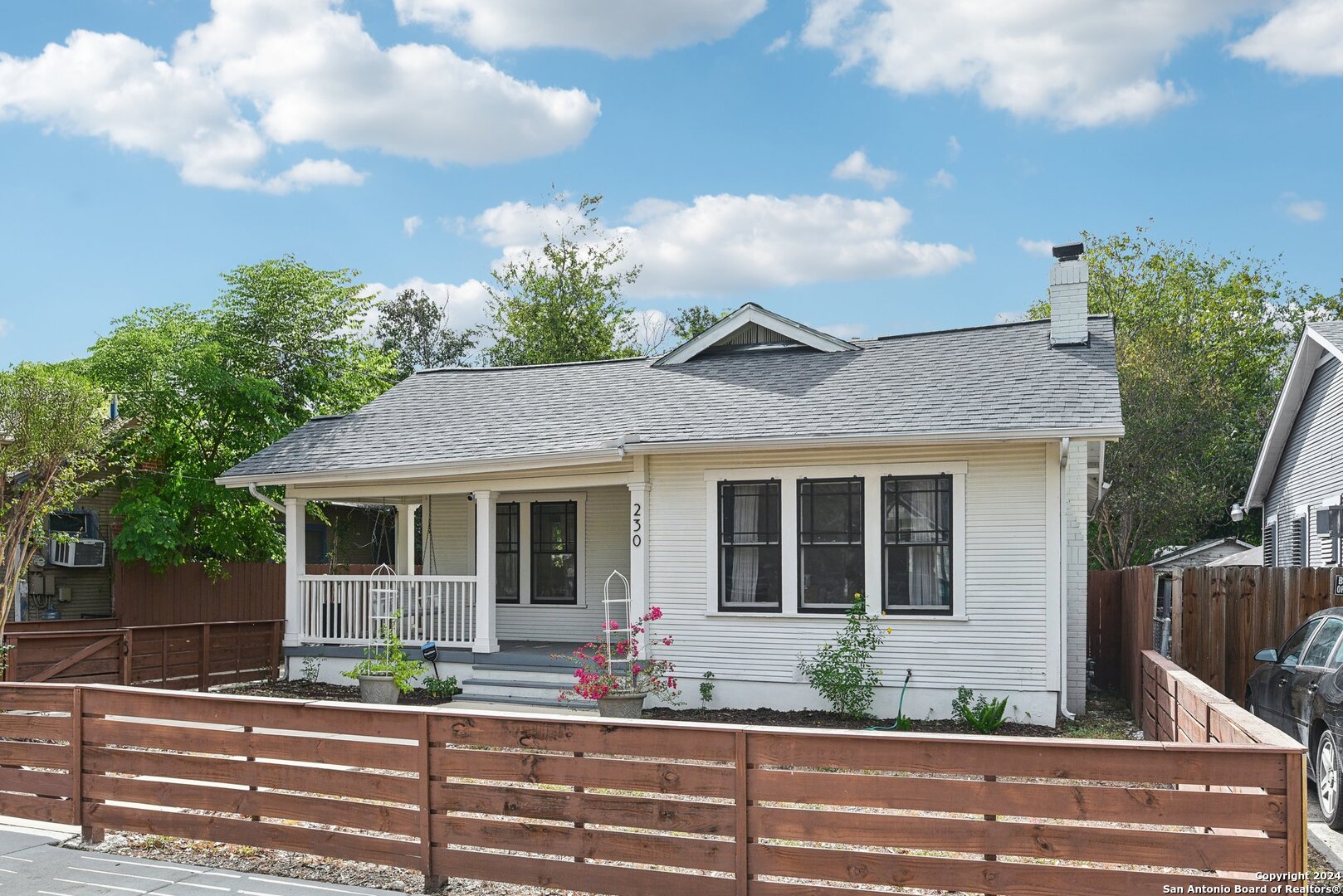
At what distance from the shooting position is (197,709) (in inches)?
242

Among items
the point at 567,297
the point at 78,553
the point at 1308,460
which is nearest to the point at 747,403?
the point at 1308,460

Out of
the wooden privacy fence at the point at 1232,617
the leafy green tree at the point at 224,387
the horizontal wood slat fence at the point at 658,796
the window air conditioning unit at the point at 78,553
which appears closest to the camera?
the horizontal wood slat fence at the point at 658,796

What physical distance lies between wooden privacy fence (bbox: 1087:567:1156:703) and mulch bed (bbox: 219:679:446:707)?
25.7ft

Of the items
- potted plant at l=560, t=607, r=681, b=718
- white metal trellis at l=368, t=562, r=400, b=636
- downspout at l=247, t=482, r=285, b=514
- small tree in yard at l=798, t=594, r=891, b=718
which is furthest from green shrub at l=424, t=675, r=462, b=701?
small tree in yard at l=798, t=594, r=891, b=718

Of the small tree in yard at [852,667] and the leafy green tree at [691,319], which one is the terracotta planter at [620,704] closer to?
the small tree in yard at [852,667]

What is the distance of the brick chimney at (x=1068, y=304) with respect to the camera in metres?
12.9

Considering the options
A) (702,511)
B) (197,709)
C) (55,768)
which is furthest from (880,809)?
(702,511)

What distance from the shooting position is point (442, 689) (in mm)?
13211

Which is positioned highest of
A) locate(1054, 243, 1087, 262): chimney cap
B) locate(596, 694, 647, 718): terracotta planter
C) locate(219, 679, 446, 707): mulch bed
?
locate(1054, 243, 1087, 262): chimney cap

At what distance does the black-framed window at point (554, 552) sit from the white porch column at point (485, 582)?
191 cm

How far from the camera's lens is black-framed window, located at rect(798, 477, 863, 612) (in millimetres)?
11594

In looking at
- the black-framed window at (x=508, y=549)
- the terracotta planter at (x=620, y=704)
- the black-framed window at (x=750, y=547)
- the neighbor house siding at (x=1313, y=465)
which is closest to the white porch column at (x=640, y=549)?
the black-framed window at (x=750, y=547)

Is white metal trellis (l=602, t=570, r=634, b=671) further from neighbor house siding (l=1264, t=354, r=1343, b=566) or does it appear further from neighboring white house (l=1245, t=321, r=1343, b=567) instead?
neighbor house siding (l=1264, t=354, r=1343, b=566)

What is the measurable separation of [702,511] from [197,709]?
22.3 ft
